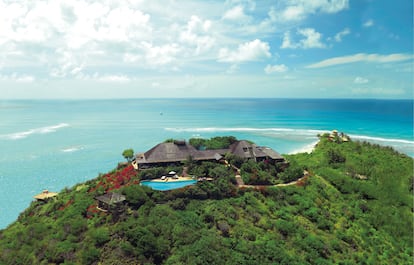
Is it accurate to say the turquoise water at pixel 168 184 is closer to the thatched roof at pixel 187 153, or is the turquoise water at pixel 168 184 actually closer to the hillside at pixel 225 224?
the hillside at pixel 225 224

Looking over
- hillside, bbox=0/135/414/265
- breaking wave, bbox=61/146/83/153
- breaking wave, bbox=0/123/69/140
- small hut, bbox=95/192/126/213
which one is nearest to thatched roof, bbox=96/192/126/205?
small hut, bbox=95/192/126/213

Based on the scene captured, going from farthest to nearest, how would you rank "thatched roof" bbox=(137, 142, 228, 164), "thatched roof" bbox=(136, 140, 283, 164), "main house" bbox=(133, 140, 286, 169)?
"thatched roof" bbox=(136, 140, 283, 164) → "thatched roof" bbox=(137, 142, 228, 164) → "main house" bbox=(133, 140, 286, 169)

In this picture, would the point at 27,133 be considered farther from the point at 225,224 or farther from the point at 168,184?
the point at 225,224

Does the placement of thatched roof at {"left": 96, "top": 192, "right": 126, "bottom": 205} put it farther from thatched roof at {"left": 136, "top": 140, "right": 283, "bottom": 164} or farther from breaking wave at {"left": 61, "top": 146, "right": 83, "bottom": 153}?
breaking wave at {"left": 61, "top": 146, "right": 83, "bottom": 153}

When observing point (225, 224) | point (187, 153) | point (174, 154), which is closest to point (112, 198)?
point (225, 224)

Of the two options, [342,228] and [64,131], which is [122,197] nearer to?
[342,228]

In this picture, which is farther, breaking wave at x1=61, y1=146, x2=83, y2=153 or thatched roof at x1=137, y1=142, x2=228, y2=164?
breaking wave at x1=61, y1=146, x2=83, y2=153

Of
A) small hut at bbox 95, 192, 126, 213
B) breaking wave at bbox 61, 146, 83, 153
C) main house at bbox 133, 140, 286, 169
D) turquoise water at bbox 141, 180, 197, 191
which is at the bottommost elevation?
breaking wave at bbox 61, 146, 83, 153
